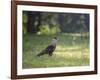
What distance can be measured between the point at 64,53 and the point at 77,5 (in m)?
0.47

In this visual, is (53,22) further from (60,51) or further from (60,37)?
(60,51)

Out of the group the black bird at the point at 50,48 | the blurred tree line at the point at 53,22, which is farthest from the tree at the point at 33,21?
the black bird at the point at 50,48

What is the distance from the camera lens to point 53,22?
6.53 ft

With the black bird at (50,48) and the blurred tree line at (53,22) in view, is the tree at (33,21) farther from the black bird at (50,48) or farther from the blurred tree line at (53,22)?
the black bird at (50,48)

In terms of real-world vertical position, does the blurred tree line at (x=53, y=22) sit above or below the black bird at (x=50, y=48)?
above

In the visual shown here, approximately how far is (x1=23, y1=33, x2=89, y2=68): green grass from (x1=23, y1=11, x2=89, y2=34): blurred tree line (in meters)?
0.05

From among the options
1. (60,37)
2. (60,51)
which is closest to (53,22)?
(60,37)

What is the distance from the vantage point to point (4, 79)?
1.83 meters

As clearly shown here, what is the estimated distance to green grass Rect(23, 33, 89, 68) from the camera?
1.90 metres

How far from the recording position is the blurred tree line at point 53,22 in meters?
1.91

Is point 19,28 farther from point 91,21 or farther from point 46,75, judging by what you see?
point 91,21

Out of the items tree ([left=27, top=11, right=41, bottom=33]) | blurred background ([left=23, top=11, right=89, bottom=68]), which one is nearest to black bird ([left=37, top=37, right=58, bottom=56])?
blurred background ([left=23, top=11, right=89, bottom=68])

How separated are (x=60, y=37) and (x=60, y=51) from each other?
0.43 ft

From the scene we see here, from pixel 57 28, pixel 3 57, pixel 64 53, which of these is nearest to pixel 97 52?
pixel 64 53
